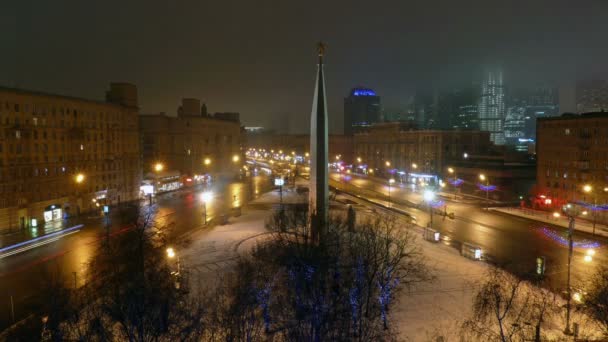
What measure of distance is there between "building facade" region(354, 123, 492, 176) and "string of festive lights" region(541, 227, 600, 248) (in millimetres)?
39681

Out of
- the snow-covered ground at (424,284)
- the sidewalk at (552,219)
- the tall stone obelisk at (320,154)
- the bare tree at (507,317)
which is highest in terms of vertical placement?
the tall stone obelisk at (320,154)

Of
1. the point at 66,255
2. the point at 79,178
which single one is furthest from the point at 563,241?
the point at 79,178

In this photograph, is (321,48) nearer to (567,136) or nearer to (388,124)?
(567,136)

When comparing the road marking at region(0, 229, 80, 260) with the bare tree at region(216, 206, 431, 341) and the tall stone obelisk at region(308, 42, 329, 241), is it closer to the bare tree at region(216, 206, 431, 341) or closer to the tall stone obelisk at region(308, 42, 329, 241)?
the bare tree at region(216, 206, 431, 341)

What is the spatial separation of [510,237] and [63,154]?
47.8m

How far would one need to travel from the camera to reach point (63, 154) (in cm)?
4947

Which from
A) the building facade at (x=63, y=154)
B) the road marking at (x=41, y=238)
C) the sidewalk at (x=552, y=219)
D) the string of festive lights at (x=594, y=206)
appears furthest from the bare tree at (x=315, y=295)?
the building facade at (x=63, y=154)

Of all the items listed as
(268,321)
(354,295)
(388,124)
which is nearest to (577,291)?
(354,295)

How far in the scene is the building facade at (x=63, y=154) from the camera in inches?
1651

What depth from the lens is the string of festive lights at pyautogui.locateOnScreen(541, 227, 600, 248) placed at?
33969 millimetres

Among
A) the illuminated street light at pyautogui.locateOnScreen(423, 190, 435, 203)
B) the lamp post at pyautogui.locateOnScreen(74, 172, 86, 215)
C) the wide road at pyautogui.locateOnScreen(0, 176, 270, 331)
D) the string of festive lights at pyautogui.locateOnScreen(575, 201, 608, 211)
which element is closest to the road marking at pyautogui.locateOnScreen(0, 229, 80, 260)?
the wide road at pyautogui.locateOnScreen(0, 176, 270, 331)

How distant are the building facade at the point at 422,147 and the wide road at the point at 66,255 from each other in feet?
129

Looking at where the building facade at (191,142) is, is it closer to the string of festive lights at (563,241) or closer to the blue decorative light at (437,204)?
the blue decorative light at (437,204)

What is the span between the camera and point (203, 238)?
119 ft
